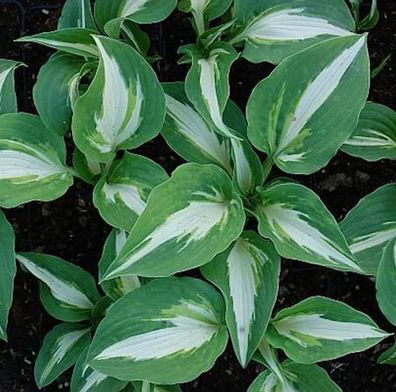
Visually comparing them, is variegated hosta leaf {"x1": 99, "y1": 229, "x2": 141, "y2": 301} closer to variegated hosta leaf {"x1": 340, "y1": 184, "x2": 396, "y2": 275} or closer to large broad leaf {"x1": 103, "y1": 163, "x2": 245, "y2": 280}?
large broad leaf {"x1": 103, "y1": 163, "x2": 245, "y2": 280}

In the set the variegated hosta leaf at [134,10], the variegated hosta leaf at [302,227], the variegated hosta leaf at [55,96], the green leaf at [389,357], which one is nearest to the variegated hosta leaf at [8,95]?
the variegated hosta leaf at [55,96]

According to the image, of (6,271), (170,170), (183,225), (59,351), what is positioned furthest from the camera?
(170,170)

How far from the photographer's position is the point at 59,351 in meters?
1.14

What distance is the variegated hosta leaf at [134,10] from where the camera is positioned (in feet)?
3.52

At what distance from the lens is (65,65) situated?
3.57ft

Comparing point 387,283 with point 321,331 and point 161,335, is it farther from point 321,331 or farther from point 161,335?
point 161,335

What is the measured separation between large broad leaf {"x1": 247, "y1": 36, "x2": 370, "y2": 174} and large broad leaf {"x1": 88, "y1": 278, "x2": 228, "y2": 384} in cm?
22

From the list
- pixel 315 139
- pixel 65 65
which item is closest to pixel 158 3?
pixel 65 65

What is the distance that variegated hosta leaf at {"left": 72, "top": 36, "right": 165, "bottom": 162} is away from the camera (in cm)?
92

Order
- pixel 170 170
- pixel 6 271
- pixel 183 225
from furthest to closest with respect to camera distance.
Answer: pixel 170 170
pixel 6 271
pixel 183 225

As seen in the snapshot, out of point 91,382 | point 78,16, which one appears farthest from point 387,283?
point 78,16

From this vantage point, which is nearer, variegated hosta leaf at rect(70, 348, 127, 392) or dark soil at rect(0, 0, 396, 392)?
variegated hosta leaf at rect(70, 348, 127, 392)

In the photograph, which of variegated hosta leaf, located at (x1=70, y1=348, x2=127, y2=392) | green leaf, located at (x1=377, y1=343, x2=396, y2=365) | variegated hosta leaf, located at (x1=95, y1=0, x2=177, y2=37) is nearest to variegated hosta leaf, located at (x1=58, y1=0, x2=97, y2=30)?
variegated hosta leaf, located at (x1=95, y1=0, x2=177, y2=37)

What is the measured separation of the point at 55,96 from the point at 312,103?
352 millimetres
